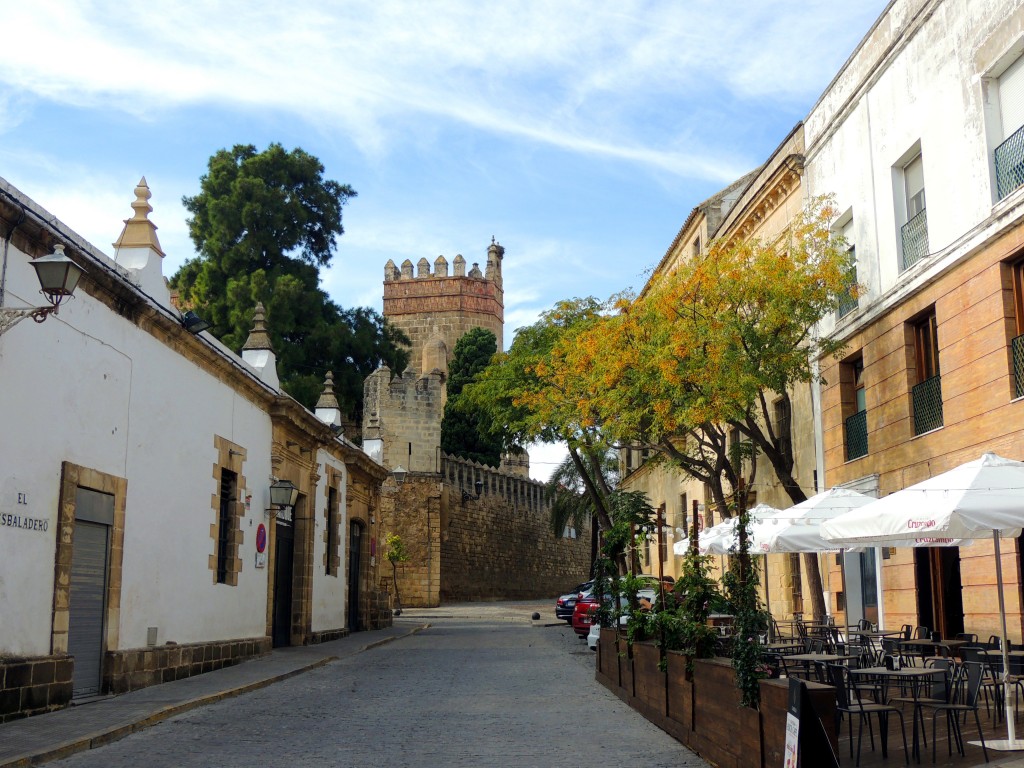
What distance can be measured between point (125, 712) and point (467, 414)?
38.8m

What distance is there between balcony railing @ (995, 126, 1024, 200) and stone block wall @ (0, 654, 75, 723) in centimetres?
1245

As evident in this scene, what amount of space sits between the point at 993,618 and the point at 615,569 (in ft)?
15.9

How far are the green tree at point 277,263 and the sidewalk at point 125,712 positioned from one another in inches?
944

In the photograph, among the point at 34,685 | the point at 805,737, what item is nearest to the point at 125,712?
the point at 34,685

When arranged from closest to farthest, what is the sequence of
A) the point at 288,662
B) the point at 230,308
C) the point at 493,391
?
the point at 288,662, the point at 493,391, the point at 230,308

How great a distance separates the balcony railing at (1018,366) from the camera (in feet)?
44.2

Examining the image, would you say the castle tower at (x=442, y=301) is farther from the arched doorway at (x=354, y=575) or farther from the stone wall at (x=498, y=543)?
the arched doorway at (x=354, y=575)

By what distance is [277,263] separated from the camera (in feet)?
140

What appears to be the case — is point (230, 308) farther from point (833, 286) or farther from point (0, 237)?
point (0, 237)

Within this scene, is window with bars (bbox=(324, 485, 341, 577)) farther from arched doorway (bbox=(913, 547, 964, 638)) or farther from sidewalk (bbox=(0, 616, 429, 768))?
arched doorway (bbox=(913, 547, 964, 638))

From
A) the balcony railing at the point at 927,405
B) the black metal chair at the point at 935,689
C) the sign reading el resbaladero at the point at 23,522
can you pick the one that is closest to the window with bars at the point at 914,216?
the balcony railing at the point at 927,405

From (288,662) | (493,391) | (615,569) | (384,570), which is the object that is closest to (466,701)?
(615,569)

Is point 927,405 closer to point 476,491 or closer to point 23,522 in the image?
point 23,522

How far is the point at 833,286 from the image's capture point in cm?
1734
